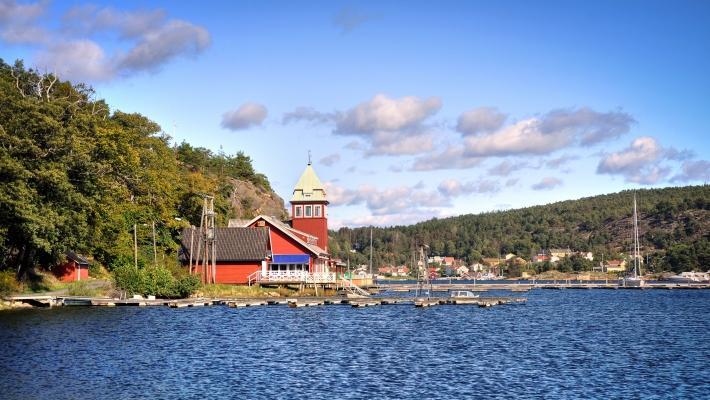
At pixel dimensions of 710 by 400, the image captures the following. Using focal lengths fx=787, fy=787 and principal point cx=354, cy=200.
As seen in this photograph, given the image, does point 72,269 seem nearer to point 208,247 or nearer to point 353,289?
point 208,247

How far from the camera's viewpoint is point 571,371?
36.6 m

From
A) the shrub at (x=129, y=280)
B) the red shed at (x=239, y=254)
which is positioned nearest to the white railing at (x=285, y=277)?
the red shed at (x=239, y=254)

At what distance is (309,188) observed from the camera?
339ft

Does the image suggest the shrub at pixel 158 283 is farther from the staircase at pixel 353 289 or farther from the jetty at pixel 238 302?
the staircase at pixel 353 289

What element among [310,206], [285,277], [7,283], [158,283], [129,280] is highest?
[310,206]

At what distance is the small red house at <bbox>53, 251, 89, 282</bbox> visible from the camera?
77312 millimetres

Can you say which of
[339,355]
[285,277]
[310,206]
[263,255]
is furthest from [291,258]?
[339,355]

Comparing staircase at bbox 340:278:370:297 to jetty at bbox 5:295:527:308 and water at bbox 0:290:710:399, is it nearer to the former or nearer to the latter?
jetty at bbox 5:295:527:308

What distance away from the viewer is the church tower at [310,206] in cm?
10325

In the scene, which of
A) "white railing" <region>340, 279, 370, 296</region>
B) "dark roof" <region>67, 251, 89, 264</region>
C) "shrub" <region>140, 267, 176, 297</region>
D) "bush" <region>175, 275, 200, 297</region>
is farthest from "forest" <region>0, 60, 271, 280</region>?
"white railing" <region>340, 279, 370, 296</region>

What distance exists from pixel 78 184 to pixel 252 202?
58958mm

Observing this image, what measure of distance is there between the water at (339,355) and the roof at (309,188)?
3705 centimetres

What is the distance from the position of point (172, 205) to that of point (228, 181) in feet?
105

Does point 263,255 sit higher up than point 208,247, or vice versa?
point 208,247
